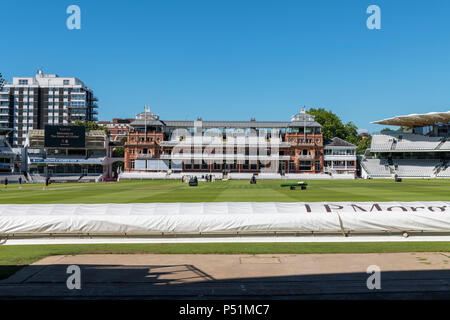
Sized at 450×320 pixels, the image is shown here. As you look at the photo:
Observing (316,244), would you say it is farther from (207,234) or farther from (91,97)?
(91,97)

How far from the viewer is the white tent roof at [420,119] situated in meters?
86.0

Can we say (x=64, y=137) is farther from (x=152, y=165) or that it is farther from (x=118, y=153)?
(x=118, y=153)

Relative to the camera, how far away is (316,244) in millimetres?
17094

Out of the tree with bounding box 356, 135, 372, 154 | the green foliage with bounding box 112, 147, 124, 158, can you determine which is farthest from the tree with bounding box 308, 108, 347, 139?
the green foliage with bounding box 112, 147, 124, 158

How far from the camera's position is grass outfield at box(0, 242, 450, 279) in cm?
1541

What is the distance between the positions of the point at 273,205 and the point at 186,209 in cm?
461

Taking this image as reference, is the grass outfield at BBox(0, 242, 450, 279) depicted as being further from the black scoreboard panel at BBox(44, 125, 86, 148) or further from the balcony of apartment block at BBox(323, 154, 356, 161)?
the black scoreboard panel at BBox(44, 125, 86, 148)

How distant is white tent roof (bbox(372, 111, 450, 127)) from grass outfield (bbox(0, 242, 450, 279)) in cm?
7968

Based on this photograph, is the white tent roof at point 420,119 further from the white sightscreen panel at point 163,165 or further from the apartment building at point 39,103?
the apartment building at point 39,103

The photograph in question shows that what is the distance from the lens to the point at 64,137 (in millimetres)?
95375

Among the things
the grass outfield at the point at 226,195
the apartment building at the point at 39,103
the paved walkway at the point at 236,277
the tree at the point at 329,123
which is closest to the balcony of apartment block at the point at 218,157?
the tree at the point at 329,123

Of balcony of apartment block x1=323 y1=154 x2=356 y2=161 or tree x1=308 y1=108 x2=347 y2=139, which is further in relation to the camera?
tree x1=308 y1=108 x2=347 y2=139

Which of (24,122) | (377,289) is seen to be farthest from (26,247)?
(24,122)

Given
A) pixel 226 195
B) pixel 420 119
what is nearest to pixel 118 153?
pixel 420 119
